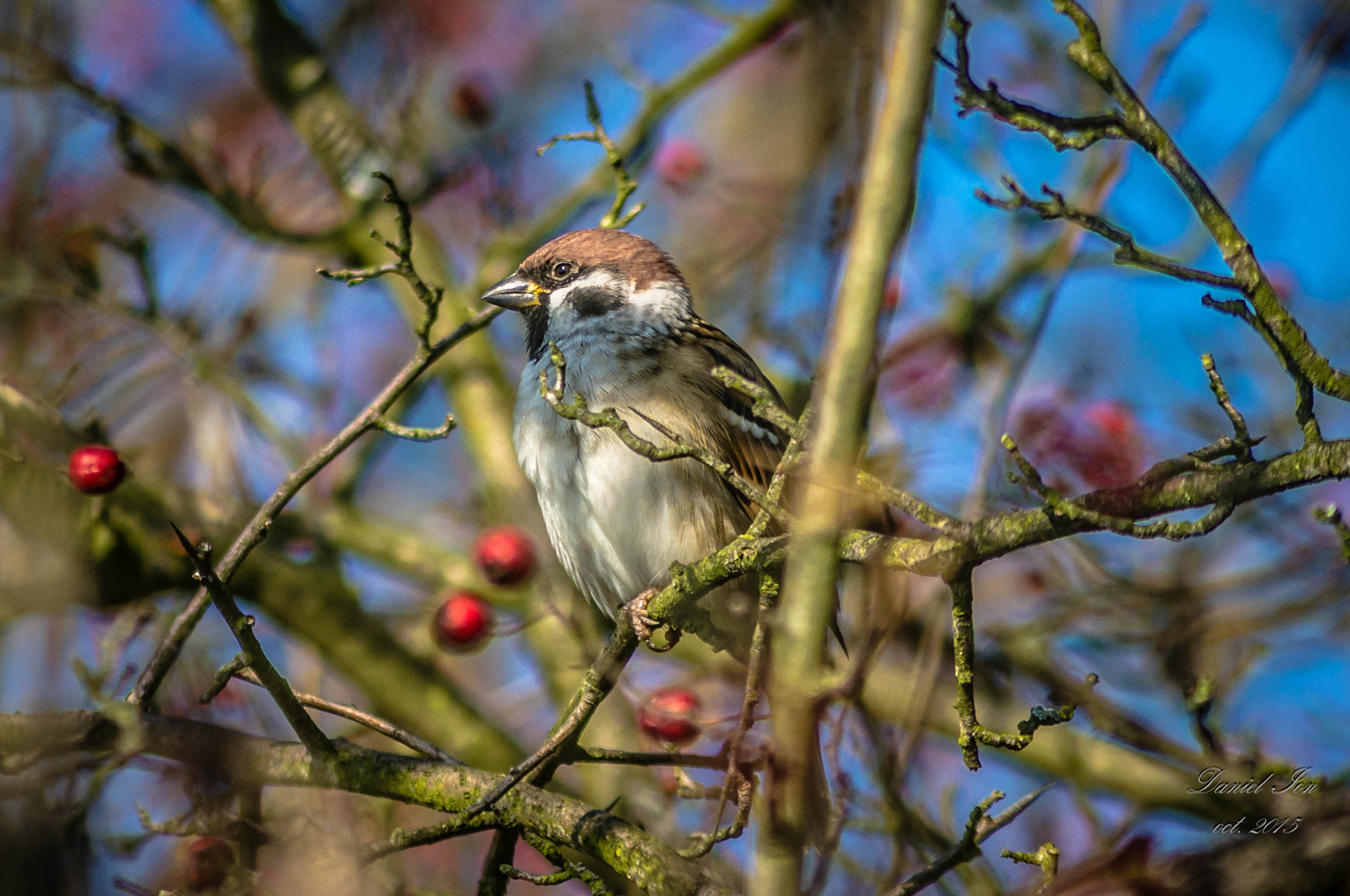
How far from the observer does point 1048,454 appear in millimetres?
4445

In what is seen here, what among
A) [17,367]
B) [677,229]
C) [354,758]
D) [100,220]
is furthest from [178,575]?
[677,229]

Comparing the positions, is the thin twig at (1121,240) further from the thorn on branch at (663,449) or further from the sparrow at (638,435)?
the sparrow at (638,435)

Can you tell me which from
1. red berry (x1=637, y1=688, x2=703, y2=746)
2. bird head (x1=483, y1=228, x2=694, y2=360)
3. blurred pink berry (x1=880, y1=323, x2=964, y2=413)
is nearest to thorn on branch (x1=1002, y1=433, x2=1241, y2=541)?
red berry (x1=637, y1=688, x2=703, y2=746)

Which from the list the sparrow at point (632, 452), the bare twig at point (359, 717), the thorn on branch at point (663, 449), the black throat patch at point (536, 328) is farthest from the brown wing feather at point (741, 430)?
the thorn on branch at point (663, 449)

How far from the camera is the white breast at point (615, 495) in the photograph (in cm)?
362

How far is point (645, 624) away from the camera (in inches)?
111

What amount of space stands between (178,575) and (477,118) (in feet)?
7.88

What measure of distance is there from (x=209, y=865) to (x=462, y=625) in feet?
4.80

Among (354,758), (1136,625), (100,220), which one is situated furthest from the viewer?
(100,220)

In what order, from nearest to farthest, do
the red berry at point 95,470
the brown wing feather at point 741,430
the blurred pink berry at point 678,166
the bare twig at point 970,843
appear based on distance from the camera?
the bare twig at point 970,843 < the red berry at point 95,470 < the brown wing feather at point 741,430 < the blurred pink berry at point 678,166

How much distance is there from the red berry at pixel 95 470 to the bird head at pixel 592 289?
1.55 meters

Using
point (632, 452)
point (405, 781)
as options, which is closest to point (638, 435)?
point (632, 452)

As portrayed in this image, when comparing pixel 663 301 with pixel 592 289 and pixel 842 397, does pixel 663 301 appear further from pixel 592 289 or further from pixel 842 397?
pixel 842 397

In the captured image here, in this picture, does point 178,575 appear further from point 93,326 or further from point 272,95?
point 272,95
